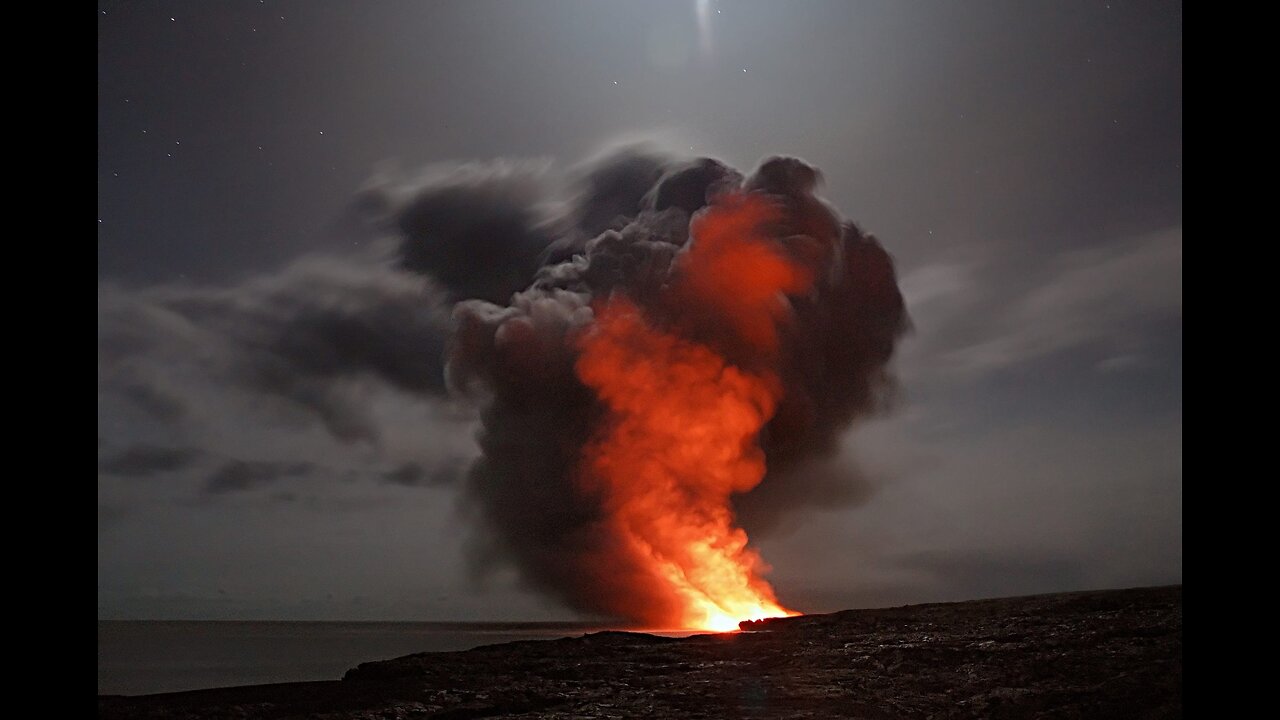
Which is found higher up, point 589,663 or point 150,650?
point 589,663

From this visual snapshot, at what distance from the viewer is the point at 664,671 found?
28.8m

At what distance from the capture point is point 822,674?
2736 cm

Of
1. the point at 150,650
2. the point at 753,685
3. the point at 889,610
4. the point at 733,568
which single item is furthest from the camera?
the point at 150,650

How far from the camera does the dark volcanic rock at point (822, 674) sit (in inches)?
948

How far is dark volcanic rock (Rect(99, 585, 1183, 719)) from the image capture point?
2408 cm

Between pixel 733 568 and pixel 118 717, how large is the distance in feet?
77.6

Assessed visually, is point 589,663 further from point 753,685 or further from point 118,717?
point 118,717

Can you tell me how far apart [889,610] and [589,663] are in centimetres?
983
